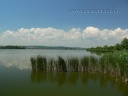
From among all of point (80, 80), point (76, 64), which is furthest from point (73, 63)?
point (80, 80)

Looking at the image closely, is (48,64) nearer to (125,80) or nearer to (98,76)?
(98,76)

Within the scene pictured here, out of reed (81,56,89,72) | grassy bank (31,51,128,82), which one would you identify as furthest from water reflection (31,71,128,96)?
reed (81,56,89,72)

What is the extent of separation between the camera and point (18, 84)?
7.68m

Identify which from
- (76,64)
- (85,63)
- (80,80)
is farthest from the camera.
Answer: (76,64)

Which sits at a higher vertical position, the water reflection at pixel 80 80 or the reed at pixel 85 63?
the reed at pixel 85 63

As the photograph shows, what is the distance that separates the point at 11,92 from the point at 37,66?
4509mm

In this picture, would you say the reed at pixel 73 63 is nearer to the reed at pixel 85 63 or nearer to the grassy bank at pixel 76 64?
the grassy bank at pixel 76 64

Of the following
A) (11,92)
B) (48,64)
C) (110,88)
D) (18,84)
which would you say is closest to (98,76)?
(110,88)

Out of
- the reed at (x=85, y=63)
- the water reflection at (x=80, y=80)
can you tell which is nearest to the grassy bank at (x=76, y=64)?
the reed at (x=85, y=63)

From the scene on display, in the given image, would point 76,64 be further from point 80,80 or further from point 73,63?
point 80,80

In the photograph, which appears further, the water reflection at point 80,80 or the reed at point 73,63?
the reed at point 73,63

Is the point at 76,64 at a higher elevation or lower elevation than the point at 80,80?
higher

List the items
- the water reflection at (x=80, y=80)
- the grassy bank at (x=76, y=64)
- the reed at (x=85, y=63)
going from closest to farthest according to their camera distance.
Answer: the water reflection at (x=80, y=80)
the grassy bank at (x=76, y=64)
the reed at (x=85, y=63)

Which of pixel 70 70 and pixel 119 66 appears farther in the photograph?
pixel 70 70
